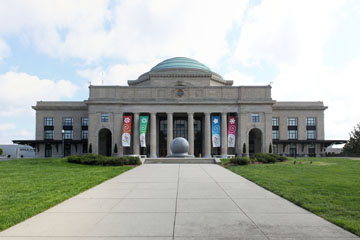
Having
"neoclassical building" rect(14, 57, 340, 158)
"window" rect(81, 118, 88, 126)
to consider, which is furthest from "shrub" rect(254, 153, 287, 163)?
"window" rect(81, 118, 88, 126)

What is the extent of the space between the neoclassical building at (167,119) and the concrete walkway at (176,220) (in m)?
45.3

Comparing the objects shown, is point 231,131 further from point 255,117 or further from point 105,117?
point 105,117

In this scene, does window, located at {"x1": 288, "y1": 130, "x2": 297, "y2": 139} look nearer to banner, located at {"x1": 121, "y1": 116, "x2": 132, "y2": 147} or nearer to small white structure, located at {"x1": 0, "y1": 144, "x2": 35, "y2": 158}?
banner, located at {"x1": 121, "y1": 116, "x2": 132, "y2": 147}

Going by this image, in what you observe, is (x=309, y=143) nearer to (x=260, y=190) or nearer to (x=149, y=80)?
(x=149, y=80)

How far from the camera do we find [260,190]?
551 inches

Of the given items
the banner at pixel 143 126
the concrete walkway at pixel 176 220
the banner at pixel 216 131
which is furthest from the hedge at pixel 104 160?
the banner at pixel 216 131

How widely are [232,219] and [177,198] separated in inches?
148

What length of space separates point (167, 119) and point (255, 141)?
21.8m

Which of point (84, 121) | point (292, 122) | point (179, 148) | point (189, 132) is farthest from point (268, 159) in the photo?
point (84, 121)

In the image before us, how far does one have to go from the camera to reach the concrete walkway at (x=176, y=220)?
22.9 ft

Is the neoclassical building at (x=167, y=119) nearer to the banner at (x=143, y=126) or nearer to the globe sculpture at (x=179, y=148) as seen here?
the banner at (x=143, y=126)

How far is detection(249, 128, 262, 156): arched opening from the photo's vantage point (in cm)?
6600

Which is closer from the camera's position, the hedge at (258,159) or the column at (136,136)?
the hedge at (258,159)

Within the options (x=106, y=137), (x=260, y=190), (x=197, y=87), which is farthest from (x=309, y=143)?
(x=260, y=190)
